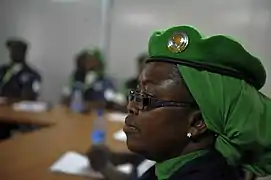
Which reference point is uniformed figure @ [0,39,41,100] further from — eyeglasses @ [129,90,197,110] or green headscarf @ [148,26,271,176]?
green headscarf @ [148,26,271,176]

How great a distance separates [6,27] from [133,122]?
14.9ft

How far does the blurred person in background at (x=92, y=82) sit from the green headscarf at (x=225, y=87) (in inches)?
131

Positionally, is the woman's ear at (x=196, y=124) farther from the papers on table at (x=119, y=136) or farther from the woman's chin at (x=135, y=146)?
the papers on table at (x=119, y=136)

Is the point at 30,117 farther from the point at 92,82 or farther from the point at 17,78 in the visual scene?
the point at 92,82

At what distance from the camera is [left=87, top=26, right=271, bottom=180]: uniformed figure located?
984 millimetres

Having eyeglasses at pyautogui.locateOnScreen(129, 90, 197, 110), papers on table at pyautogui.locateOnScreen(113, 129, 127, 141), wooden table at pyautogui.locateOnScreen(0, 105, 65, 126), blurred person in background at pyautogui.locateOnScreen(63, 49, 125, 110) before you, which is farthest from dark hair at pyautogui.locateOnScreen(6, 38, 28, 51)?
eyeglasses at pyautogui.locateOnScreen(129, 90, 197, 110)

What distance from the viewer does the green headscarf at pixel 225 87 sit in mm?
978

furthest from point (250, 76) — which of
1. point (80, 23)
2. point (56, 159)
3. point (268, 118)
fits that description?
point (80, 23)

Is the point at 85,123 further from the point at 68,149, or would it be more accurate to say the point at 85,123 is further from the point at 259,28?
the point at 259,28

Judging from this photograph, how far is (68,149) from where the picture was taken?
7.62 feet

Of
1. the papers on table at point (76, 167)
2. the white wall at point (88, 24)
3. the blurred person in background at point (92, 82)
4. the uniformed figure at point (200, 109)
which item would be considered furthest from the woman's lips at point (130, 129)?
the white wall at point (88, 24)

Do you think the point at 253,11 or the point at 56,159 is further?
the point at 253,11

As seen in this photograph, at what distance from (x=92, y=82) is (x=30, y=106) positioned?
93 cm

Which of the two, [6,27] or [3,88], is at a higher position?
[6,27]
